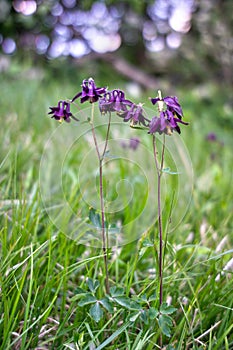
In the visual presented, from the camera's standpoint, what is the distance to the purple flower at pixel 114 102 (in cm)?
100

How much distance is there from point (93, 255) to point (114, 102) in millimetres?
516

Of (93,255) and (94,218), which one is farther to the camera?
(93,255)

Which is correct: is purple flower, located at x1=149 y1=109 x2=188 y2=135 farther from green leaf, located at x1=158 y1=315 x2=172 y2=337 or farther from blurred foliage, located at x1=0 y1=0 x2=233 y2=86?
blurred foliage, located at x1=0 y1=0 x2=233 y2=86

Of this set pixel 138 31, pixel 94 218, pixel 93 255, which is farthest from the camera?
pixel 138 31

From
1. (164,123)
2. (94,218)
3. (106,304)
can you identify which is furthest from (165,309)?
(164,123)

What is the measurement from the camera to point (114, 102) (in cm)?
100

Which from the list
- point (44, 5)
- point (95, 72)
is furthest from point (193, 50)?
point (44, 5)

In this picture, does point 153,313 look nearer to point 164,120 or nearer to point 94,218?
point 94,218

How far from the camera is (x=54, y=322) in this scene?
1.13 m

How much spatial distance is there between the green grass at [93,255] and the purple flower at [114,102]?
1.19 ft

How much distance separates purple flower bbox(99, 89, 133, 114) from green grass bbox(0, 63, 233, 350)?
362 millimetres

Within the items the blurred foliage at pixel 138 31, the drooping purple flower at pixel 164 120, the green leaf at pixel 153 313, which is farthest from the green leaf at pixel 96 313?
the blurred foliage at pixel 138 31

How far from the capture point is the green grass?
1049 millimetres

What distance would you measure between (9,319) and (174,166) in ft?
2.20
